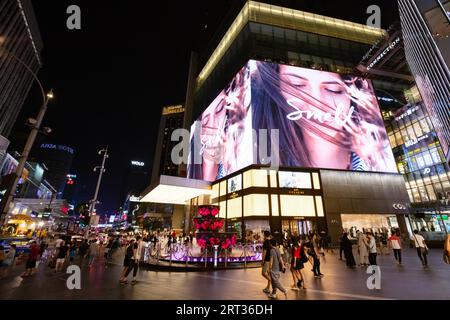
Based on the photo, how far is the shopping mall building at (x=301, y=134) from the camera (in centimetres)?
2941

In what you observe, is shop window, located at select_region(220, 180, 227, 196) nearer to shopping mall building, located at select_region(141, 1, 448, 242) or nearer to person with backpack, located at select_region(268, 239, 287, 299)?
shopping mall building, located at select_region(141, 1, 448, 242)

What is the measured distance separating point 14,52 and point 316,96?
64135mm

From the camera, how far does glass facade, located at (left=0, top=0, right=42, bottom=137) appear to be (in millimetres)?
44344

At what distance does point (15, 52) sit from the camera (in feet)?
160

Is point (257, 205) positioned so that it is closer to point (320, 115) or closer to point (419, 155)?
point (320, 115)

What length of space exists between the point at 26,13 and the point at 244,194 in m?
66.4

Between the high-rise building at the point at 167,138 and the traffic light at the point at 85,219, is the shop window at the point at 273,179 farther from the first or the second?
the high-rise building at the point at 167,138

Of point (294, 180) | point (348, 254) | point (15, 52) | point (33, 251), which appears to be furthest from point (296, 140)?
point (15, 52)

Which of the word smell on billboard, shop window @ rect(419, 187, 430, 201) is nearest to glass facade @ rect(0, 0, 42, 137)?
the word smell on billboard

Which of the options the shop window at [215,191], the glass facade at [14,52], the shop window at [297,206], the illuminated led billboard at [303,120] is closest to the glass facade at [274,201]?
the shop window at [297,206]

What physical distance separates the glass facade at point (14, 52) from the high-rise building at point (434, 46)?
205 ft
